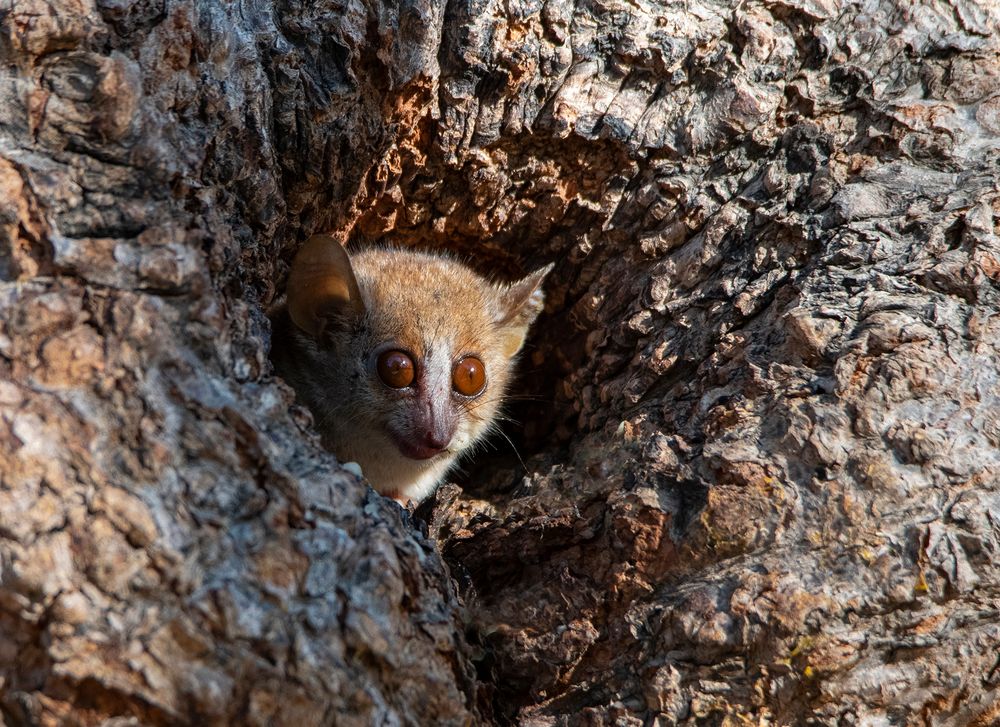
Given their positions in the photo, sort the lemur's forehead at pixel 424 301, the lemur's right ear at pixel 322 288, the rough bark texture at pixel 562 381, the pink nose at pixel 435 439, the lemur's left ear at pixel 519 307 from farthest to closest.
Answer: the lemur's left ear at pixel 519 307, the lemur's forehead at pixel 424 301, the pink nose at pixel 435 439, the lemur's right ear at pixel 322 288, the rough bark texture at pixel 562 381

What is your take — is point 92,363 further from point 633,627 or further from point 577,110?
point 577,110

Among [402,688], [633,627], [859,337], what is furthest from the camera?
[859,337]

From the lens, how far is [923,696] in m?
2.56

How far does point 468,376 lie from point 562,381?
50cm

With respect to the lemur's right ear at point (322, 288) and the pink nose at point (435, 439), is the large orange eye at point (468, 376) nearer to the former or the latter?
the pink nose at point (435, 439)

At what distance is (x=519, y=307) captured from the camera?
4652mm

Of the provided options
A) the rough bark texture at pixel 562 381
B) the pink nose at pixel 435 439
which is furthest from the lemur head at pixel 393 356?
the rough bark texture at pixel 562 381

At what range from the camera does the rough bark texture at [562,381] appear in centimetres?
201

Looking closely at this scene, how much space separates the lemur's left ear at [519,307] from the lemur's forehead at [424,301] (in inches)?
3.7

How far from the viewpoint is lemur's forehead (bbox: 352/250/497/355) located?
438 cm

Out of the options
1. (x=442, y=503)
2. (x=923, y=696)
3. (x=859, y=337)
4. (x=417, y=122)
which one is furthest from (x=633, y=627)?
(x=417, y=122)

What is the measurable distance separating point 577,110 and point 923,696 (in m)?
2.68

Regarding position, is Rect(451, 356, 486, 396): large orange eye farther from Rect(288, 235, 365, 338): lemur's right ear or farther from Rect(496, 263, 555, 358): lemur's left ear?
Rect(288, 235, 365, 338): lemur's right ear

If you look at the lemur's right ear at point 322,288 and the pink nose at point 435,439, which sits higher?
the lemur's right ear at point 322,288
